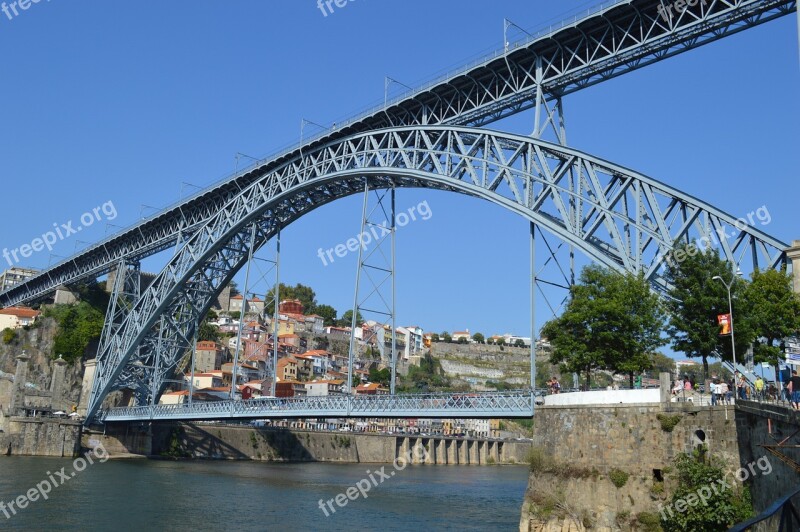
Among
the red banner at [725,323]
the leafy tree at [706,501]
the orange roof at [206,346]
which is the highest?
the orange roof at [206,346]

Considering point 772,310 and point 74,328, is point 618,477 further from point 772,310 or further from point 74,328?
point 74,328

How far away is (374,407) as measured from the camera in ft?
118

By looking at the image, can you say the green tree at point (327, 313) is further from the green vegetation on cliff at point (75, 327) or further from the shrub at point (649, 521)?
the shrub at point (649, 521)

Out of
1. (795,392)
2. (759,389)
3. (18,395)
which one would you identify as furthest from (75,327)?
(795,392)

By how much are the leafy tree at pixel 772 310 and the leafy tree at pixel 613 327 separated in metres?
3.27

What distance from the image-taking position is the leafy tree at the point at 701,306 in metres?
25.5

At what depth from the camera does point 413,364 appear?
5837 inches

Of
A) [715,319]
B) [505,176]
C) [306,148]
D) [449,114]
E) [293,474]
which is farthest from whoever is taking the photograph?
[293,474]

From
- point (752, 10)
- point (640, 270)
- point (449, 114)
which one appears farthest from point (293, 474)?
point (752, 10)

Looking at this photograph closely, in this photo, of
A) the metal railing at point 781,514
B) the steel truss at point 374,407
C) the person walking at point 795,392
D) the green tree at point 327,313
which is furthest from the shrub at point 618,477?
the green tree at point 327,313

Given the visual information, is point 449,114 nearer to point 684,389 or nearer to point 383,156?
point 383,156

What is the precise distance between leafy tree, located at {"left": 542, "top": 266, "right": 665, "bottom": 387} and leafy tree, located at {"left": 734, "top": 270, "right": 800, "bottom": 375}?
3.27 metres

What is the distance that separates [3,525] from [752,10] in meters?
31.0

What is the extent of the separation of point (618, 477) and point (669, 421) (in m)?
2.14
